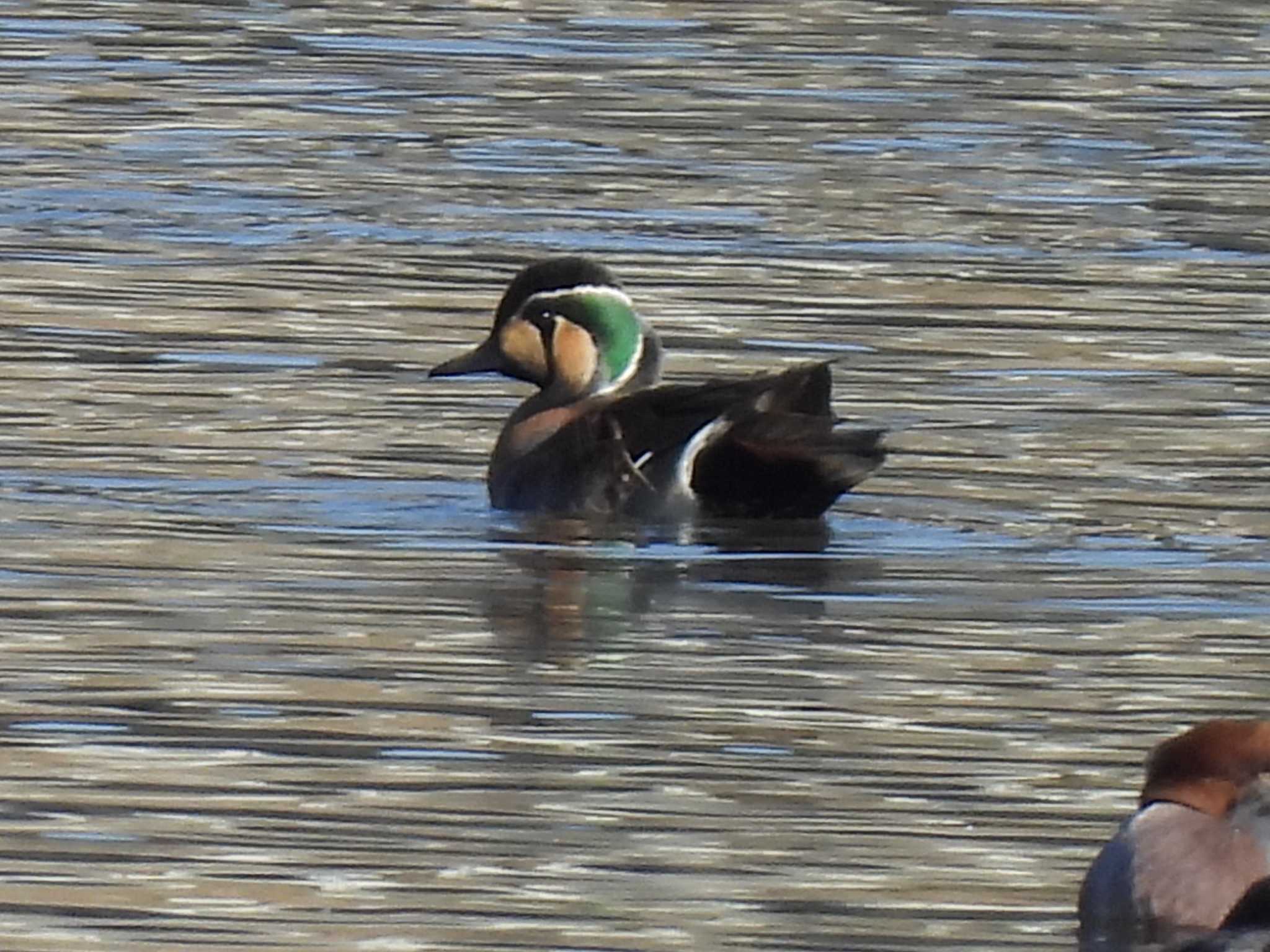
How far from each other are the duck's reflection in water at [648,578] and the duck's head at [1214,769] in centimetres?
A: 261

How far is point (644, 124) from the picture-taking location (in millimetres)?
18906

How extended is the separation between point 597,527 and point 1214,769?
449 cm

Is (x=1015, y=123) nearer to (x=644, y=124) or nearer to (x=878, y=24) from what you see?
(x=644, y=124)

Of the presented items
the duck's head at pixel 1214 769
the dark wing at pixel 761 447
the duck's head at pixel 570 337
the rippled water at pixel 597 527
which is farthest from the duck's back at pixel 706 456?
the duck's head at pixel 1214 769

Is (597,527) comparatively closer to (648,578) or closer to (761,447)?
(761,447)

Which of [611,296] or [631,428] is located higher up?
[611,296]

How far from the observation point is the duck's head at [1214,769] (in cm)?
682

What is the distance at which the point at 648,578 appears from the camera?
10.5 metres

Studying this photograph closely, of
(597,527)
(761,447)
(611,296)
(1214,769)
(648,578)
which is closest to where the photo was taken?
(1214,769)

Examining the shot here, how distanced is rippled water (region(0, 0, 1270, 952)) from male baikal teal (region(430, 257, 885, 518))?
Answer: 4.9 inches

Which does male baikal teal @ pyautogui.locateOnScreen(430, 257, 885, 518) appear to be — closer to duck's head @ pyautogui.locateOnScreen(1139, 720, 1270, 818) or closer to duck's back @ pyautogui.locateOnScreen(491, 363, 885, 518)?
duck's back @ pyautogui.locateOnScreen(491, 363, 885, 518)

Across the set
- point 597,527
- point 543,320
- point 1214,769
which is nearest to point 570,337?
point 543,320

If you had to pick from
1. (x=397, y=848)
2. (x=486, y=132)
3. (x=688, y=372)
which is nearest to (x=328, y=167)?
(x=486, y=132)

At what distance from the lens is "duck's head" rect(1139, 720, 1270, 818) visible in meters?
6.82
